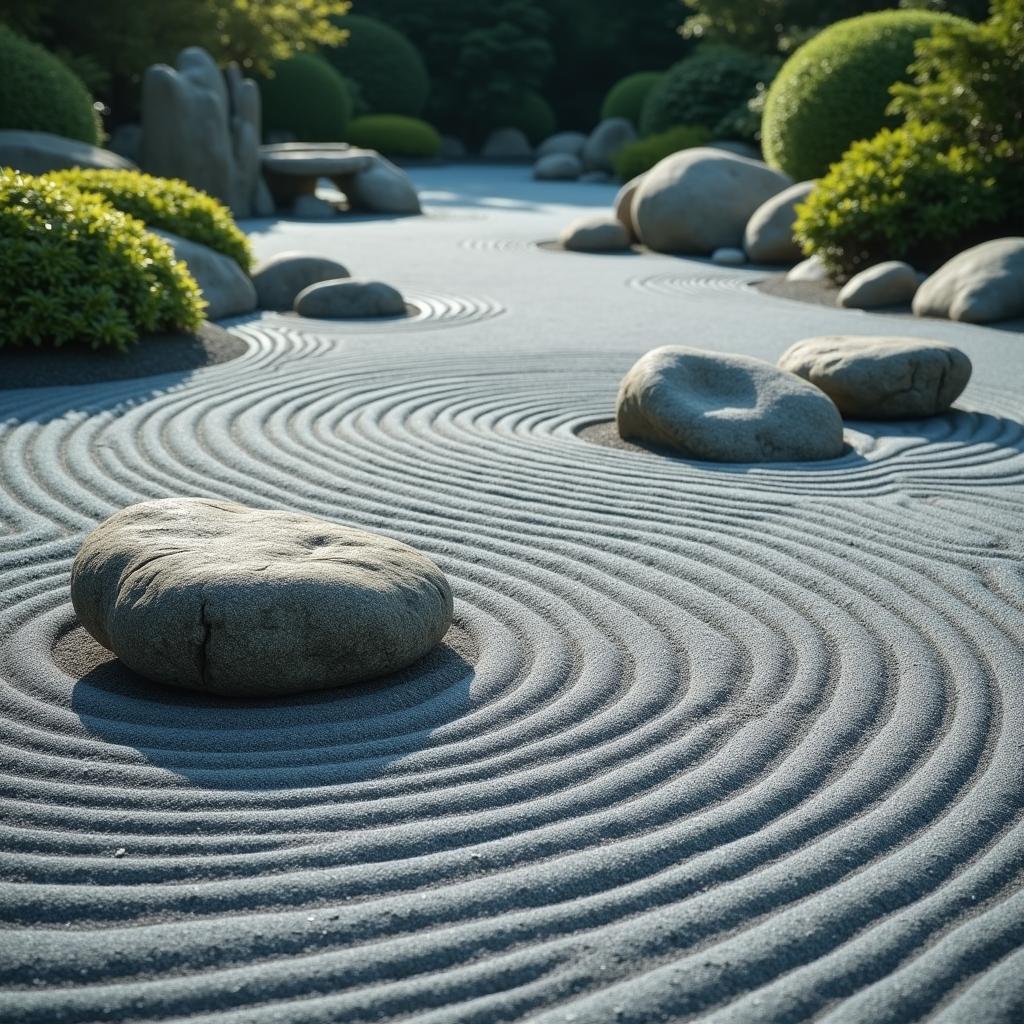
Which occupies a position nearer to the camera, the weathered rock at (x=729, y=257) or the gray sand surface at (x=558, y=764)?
the gray sand surface at (x=558, y=764)

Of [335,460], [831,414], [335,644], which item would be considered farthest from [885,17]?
[335,644]

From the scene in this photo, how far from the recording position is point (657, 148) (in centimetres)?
2495

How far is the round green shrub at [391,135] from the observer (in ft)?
108

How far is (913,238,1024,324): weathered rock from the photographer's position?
35.7 feet

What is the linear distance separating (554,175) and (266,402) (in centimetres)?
2513

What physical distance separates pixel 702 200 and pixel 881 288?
4.52 meters

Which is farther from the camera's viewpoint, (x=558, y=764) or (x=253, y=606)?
(x=253, y=606)

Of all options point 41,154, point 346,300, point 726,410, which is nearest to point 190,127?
point 41,154

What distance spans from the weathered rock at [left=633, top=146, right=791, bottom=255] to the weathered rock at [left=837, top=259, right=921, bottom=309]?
13.7 feet

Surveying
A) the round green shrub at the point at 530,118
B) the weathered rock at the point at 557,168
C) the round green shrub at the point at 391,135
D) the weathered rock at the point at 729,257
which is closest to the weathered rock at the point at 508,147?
the round green shrub at the point at 530,118

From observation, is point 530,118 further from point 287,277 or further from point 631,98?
point 287,277

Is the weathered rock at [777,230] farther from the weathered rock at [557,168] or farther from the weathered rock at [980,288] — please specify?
the weathered rock at [557,168]

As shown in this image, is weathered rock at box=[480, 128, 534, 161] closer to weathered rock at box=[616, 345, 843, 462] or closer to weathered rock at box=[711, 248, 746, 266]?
weathered rock at box=[711, 248, 746, 266]

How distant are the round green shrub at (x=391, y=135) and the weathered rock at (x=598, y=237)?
57.3 feet
